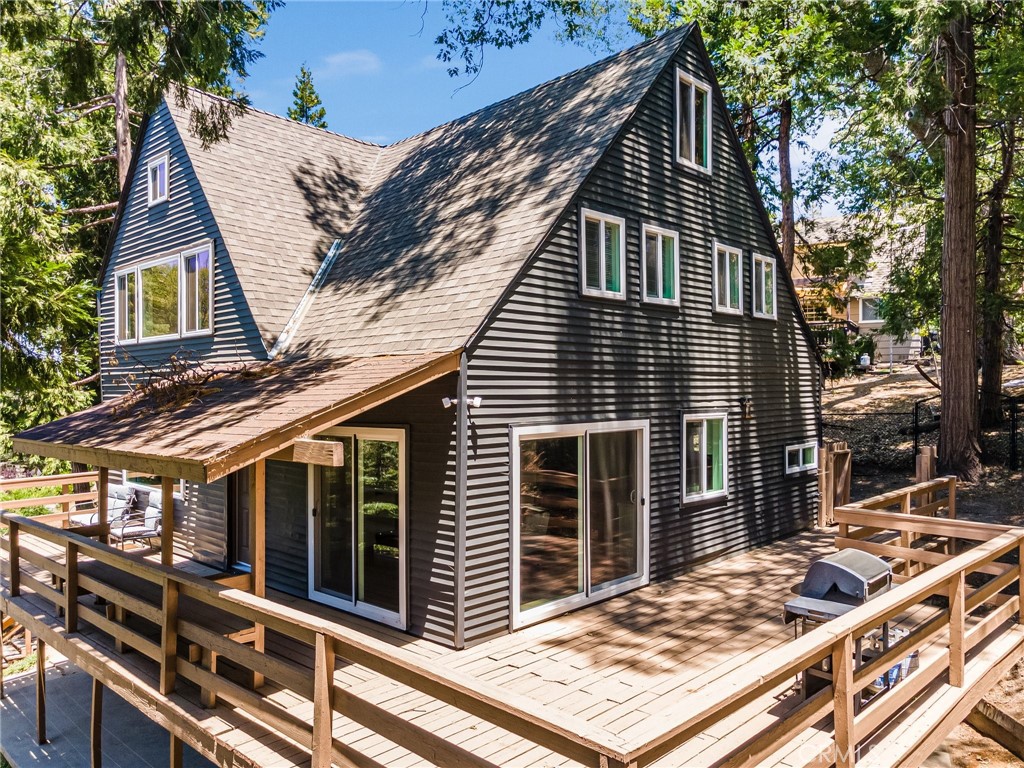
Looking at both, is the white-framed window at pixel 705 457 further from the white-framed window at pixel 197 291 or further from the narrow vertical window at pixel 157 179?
the narrow vertical window at pixel 157 179

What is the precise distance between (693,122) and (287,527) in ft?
26.6

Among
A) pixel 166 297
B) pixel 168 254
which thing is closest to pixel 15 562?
pixel 166 297

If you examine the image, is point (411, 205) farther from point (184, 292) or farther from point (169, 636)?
point (169, 636)

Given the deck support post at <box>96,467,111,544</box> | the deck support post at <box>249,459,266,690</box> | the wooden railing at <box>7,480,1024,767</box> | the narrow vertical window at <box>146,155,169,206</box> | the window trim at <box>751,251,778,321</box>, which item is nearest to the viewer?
the wooden railing at <box>7,480,1024,767</box>

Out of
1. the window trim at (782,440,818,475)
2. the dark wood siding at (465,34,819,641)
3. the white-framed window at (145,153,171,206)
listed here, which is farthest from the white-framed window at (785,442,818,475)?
the white-framed window at (145,153,171,206)

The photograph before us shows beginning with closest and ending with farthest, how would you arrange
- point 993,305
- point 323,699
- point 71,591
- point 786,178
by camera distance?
point 323,699
point 71,591
point 993,305
point 786,178

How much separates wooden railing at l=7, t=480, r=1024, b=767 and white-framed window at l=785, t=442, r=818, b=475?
4384 mm

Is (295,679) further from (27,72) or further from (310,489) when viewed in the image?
(27,72)

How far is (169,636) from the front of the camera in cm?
569

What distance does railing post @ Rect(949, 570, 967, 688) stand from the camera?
5484mm

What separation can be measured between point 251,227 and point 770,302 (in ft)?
28.2

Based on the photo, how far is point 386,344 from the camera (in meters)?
7.91

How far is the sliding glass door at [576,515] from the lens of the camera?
7.64 meters

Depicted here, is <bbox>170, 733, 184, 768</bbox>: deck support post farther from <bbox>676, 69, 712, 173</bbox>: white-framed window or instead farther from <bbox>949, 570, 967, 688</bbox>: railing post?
<bbox>676, 69, 712, 173</bbox>: white-framed window
